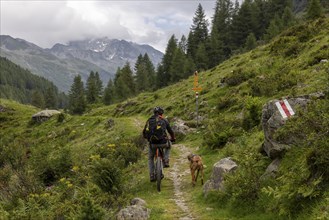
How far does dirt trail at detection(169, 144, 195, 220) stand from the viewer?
34.5 ft

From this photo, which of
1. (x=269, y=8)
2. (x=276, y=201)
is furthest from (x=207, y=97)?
(x=269, y=8)

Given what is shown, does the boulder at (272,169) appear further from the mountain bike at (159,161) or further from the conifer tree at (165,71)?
the conifer tree at (165,71)

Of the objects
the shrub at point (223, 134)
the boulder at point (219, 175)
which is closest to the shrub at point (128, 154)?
the shrub at point (223, 134)

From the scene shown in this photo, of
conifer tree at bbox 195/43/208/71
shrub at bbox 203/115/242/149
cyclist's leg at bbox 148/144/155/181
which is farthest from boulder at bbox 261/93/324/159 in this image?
conifer tree at bbox 195/43/208/71

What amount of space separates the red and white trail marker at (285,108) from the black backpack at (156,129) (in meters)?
4.09

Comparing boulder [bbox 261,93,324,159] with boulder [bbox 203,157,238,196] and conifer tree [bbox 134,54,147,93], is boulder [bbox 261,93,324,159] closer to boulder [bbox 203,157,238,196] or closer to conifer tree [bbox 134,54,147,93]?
boulder [bbox 203,157,238,196]

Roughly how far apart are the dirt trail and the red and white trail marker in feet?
12.3

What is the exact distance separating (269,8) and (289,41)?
184ft

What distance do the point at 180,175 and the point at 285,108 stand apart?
5869mm

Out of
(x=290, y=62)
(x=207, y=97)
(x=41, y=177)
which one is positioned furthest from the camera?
(x=207, y=97)

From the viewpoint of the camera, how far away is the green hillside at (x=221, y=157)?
794 centimetres

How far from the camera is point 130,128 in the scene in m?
28.5

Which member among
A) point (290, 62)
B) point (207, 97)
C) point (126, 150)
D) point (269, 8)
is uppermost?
point (269, 8)

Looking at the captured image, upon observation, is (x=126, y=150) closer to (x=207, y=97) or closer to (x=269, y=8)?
(x=207, y=97)
